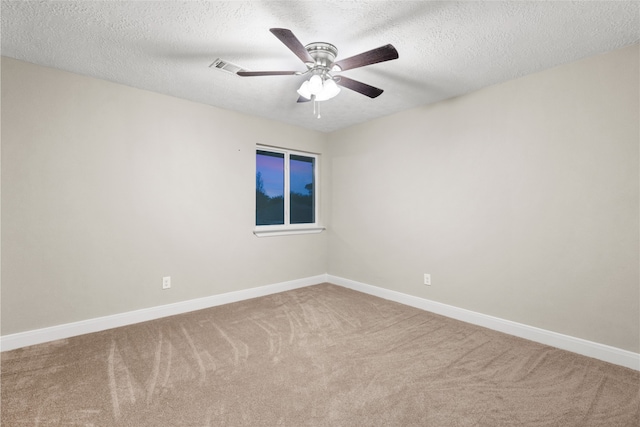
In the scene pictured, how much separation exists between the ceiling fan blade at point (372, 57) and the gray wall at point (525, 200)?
66.0 inches

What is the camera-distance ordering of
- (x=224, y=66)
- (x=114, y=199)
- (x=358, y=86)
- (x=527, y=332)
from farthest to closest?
(x=114, y=199)
(x=527, y=332)
(x=224, y=66)
(x=358, y=86)

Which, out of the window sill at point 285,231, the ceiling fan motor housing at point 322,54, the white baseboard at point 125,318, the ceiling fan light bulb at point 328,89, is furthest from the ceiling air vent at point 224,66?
the white baseboard at point 125,318

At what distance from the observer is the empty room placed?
1.84 m

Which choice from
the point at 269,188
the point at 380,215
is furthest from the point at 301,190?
the point at 380,215

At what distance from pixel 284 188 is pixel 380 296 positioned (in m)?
2.01

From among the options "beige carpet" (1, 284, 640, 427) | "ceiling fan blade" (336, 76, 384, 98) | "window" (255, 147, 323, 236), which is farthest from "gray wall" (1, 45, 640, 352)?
"ceiling fan blade" (336, 76, 384, 98)

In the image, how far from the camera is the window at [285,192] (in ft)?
13.9

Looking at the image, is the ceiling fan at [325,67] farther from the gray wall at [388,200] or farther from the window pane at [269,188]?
the window pane at [269,188]

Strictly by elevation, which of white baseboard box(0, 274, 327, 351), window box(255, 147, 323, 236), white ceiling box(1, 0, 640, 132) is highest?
white ceiling box(1, 0, 640, 132)

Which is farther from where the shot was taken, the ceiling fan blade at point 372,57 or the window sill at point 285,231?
the window sill at point 285,231

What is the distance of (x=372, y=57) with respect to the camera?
1871mm

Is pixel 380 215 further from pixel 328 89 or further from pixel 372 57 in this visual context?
pixel 372 57

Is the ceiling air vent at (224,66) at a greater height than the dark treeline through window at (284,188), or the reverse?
the ceiling air vent at (224,66)

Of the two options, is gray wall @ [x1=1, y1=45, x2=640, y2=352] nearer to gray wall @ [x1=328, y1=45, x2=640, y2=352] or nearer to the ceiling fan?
gray wall @ [x1=328, y1=45, x2=640, y2=352]
